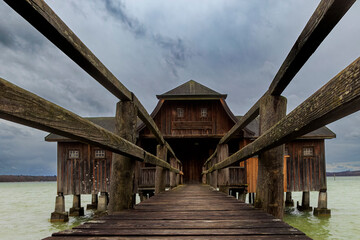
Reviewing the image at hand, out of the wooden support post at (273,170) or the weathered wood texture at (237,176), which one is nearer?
the wooden support post at (273,170)

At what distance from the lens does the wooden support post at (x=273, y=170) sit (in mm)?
2371

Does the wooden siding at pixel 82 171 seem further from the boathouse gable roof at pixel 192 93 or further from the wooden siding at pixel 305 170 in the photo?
the wooden siding at pixel 305 170

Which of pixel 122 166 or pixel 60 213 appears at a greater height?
pixel 122 166

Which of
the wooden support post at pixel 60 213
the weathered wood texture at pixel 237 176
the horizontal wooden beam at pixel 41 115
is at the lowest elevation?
the wooden support post at pixel 60 213

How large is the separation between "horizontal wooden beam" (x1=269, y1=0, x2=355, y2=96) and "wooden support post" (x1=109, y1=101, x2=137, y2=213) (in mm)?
1555

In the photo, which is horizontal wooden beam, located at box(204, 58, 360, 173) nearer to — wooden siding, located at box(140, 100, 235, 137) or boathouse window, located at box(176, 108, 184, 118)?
wooden siding, located at box(140, 100, 235, 137)

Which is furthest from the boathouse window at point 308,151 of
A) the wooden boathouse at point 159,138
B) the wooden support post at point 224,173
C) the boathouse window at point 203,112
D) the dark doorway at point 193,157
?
the wooden boathouse at point 159,138

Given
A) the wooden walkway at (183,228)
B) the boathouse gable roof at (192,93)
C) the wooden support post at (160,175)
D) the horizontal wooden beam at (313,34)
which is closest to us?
the horizontal wooden beam at (313,34)

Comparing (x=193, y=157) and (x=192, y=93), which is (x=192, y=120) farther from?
(x=193, y=157)

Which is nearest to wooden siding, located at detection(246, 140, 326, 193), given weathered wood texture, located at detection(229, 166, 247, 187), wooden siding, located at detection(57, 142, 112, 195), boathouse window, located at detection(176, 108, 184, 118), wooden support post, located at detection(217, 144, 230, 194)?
weathered wood texture, located at detection(229, 166, 247, 187)

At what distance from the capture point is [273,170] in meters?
2.39

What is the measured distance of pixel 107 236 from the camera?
1.73 metres

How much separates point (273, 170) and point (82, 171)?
13.7 metres

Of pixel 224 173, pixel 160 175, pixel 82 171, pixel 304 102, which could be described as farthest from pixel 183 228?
pixel 82 171
